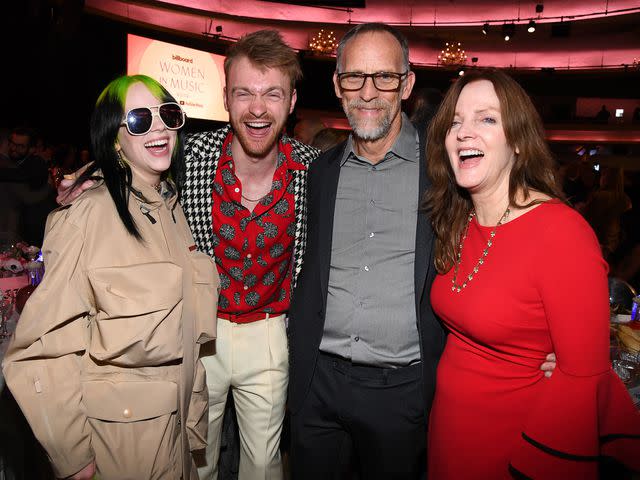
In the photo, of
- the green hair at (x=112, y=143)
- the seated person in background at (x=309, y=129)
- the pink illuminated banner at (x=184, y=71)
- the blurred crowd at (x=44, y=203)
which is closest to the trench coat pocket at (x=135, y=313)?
the green hair at (x=112, y=143)

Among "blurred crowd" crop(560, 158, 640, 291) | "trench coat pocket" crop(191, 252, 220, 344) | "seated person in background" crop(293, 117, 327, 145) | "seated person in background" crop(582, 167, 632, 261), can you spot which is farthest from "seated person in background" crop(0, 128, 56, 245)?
"seated person in background" crop(582, 167, 632, 261)

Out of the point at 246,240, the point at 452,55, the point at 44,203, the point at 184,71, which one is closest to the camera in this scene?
the point at 246,240

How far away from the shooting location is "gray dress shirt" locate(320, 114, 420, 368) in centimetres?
207

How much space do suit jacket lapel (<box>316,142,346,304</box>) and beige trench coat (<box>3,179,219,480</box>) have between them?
2.07 feet

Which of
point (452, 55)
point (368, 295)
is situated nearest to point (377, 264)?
point (368, 295)

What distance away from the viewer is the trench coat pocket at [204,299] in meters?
2.00

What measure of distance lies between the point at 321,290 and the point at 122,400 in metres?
0.87

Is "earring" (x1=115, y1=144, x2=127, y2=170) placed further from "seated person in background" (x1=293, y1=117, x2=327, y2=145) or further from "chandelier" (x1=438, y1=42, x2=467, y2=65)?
"chandelier" (x1=438, y1=42, x2=467, y2=65)

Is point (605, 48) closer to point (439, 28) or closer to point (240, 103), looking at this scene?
point (439, 28)

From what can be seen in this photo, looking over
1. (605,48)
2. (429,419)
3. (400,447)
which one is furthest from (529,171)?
(605,48)

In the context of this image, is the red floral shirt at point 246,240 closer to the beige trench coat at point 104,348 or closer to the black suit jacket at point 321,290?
the black suit jacket at point 321,290

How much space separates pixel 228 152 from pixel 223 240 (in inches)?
17.6

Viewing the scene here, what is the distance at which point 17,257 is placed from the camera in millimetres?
3551

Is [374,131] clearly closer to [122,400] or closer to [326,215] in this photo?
[326,215]
